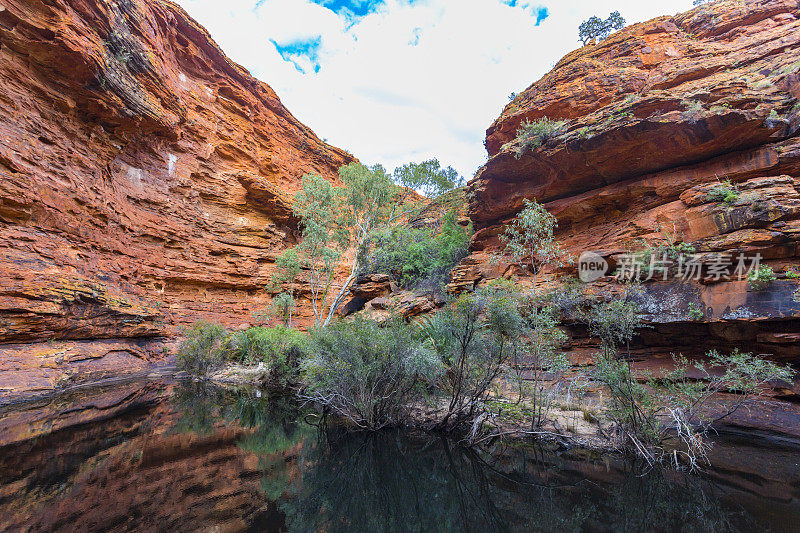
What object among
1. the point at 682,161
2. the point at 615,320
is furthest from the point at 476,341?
the point at 682,161

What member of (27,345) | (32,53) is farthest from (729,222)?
(32,53)

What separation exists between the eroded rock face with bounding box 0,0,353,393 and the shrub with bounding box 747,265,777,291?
25.3 meters

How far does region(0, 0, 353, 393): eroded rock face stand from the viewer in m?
13.7

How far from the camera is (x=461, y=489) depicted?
19.4ft

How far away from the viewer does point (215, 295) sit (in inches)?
918

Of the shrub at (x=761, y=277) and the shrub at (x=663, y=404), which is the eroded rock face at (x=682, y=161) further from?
the shrub at (x=663, y=404)

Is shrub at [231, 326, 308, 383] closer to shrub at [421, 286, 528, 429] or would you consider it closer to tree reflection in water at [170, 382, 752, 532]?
tree reflection in water at [170, 382, 752, 532]

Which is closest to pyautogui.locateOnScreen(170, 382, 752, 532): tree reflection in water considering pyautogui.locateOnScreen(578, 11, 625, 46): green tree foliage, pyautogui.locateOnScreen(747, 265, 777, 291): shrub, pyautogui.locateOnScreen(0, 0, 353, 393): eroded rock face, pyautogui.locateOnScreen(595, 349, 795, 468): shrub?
pyautogui.locateOnScreen(595, 349, 795, 468): shrub

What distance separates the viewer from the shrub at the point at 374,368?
8.84 metres

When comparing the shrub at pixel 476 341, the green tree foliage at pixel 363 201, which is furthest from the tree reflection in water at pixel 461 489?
the green tree foliage at pixel 363 201

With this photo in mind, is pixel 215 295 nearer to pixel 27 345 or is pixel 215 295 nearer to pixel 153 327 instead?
pixel 153 327

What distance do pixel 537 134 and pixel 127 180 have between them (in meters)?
25.5

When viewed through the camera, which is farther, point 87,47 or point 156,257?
point 156,257

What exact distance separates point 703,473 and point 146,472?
11.3m
